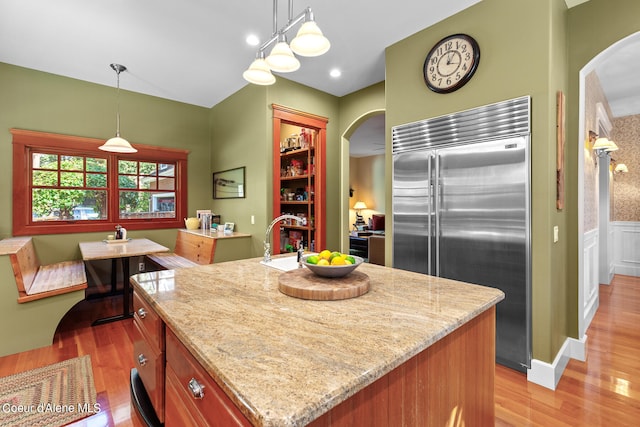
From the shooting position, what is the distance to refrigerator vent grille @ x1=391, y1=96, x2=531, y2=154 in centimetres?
221

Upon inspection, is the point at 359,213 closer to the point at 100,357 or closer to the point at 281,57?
the point at 100,357

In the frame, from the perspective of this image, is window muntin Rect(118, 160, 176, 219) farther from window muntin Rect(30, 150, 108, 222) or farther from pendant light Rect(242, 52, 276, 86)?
pendant light Rect(242, 52, 276, 86)

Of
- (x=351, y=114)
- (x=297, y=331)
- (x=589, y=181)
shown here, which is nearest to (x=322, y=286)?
(x=297, y=331)

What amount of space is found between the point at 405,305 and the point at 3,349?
3.43 m

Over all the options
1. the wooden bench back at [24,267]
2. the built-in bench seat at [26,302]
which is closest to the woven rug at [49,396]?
the built-in bench seat at [26,302]

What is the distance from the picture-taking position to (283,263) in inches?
78.7

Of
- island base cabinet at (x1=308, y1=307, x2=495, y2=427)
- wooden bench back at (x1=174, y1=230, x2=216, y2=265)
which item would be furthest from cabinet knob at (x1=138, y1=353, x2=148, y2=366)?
wooden bench back at (x1=174, y1=230, x2=216, y2=265)

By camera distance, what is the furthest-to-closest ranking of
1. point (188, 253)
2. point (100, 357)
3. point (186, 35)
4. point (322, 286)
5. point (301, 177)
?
point (301, 177) < point (188, 253) < point (186, 35) < point (100, 357) < point (322, 286)

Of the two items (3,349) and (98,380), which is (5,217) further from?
(98,380)

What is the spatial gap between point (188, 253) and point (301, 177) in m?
2.00

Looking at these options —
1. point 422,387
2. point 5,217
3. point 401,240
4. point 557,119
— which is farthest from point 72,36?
point 557,119

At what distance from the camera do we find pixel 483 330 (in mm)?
1291

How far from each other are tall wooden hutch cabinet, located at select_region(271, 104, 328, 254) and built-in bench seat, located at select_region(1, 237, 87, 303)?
82.9 inches

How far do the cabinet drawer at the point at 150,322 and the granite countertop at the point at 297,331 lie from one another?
0.25ft
